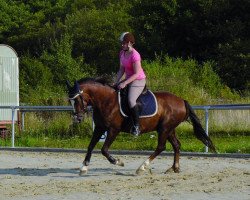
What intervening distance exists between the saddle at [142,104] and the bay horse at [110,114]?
0.09 m

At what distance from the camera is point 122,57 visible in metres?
14.7

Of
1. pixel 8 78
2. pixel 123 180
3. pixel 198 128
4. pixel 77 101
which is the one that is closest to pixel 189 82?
pixel 8 78

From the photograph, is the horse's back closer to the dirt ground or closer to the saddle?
the saddle

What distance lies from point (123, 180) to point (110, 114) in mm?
1695

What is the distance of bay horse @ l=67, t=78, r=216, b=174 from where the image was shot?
46.6 ft

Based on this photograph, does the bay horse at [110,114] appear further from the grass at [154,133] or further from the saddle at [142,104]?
the grass at [154,133]

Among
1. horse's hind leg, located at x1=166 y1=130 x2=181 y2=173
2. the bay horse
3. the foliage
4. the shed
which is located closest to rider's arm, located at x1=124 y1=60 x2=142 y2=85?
the bay horse

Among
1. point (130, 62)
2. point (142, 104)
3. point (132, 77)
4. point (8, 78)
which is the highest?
point (130, 62)

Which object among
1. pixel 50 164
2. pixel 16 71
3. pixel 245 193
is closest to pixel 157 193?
pixel 245 193

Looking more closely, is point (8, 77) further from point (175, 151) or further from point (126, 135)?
point (175, 151)

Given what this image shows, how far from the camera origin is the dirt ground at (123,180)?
11180mm

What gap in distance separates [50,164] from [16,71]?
14832 mm

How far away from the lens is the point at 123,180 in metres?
13.2

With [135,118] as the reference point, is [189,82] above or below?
below
